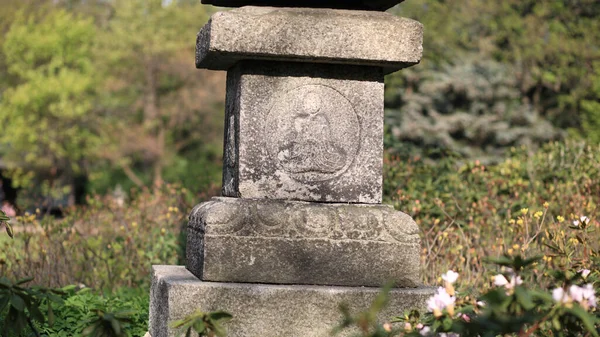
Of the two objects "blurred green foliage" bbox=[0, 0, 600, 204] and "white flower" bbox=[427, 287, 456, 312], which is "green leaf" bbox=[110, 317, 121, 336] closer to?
"white flower" bbox=[427, 287, 456, 312]

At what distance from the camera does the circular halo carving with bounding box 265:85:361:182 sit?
4500mm

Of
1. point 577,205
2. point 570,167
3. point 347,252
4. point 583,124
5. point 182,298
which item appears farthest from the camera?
point 583,124

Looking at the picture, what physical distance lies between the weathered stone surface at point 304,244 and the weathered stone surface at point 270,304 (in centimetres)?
11

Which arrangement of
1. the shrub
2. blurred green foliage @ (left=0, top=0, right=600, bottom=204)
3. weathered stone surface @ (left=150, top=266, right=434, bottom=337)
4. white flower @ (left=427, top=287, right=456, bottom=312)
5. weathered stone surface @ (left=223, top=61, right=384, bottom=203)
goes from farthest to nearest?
blurred green foliage @ (left=0, top=0, right=600, bottom=204) → the shrub → weathered stone surface @ (left=223, top=61, right=384, bottom=203) → weathered stone surface @ (left=150, top=266, right=434, bottom=337) → white flower @ (left=427, top=287, right=456, bottom=312)

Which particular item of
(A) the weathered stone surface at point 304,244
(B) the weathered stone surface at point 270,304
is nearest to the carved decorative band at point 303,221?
(A) the weathered stone surface at point 304,244

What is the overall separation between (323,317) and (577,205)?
3783mm

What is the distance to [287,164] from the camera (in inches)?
177

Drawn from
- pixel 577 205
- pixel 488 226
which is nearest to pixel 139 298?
pixel 488 226

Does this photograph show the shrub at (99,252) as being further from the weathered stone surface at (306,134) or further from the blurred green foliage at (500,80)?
the blurred green foliage at (500,80)

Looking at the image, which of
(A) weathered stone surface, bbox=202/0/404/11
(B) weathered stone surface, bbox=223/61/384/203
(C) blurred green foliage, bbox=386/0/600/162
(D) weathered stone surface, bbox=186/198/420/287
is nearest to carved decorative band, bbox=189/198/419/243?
(D) weathered stone surface, bbox=186/198/420/287

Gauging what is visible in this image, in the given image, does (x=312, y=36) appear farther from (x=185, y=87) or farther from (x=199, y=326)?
(x=185, y=87)

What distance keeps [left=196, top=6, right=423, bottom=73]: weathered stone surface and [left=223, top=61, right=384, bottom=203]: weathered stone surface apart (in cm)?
15

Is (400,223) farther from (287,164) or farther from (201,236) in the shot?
(201,236)

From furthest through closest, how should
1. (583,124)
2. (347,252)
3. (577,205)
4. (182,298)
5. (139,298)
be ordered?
(583,124)
(577,205)
(139,298)
(347,252)
(182,298)
